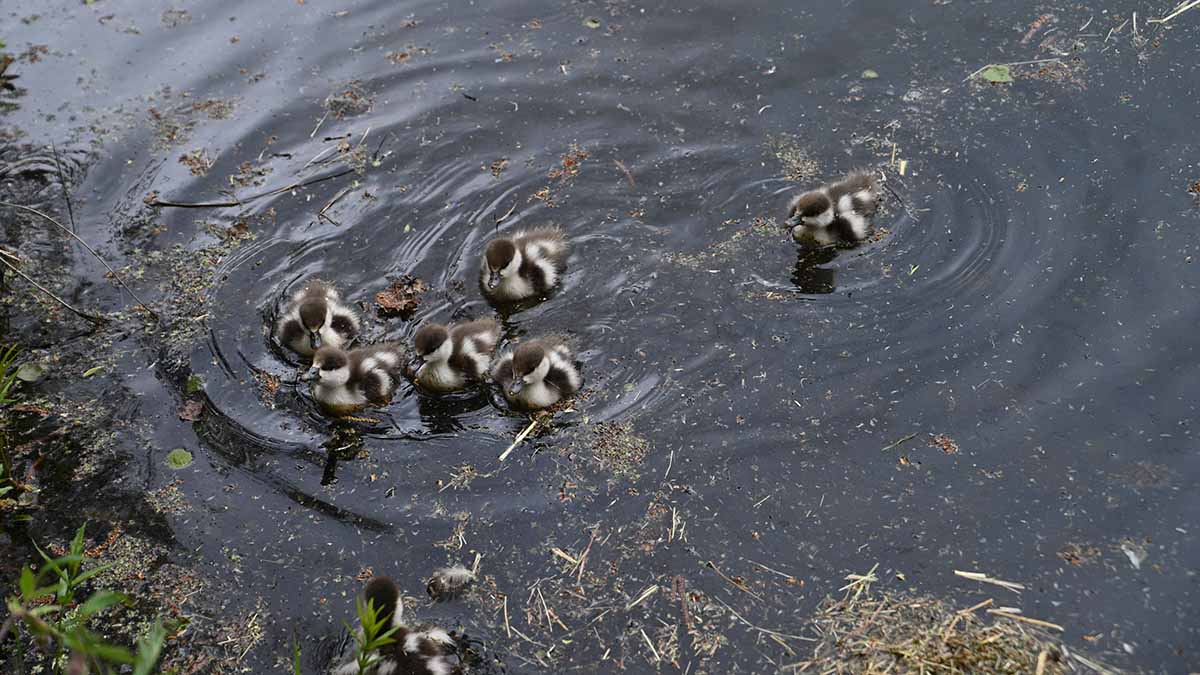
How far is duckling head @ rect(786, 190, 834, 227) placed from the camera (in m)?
4.64

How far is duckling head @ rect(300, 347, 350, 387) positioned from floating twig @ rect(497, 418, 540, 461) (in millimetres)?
716

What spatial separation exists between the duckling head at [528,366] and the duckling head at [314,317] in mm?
867

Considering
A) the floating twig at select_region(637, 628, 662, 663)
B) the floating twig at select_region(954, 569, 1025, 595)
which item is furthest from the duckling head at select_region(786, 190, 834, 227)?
the floating twig at select_region(637, 628, 662, 663)

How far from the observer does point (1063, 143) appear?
5027 millimetres

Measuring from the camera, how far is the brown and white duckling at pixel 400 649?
10.3 feet

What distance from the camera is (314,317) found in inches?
168

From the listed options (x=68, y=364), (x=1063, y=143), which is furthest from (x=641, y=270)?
(x=68, y=364)

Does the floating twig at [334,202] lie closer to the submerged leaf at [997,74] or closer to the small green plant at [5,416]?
the small green plant at [5,416]

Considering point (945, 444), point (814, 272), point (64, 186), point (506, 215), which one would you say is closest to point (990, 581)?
point (945, 444)

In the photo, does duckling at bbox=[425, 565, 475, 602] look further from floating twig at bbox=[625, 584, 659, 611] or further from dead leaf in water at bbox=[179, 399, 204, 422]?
dead leaf in water at bbox=[179, 399, 204, 422]

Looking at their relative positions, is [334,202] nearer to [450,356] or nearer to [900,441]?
[450,356]

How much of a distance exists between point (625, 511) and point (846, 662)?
37.0 inches

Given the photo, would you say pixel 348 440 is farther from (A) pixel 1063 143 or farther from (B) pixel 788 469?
(A) pixel 1063 143

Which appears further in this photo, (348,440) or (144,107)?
(144,107)
